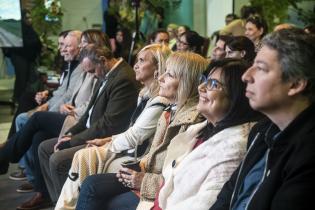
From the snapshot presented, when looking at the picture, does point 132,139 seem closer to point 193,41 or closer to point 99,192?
point 99,192

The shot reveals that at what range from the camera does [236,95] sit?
1.75 m

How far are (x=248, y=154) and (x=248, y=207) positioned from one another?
0.21 metres

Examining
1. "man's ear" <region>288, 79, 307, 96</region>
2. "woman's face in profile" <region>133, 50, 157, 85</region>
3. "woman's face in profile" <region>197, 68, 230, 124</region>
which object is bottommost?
"woman's face in profile" <region>133, 50, 157, 85</region>

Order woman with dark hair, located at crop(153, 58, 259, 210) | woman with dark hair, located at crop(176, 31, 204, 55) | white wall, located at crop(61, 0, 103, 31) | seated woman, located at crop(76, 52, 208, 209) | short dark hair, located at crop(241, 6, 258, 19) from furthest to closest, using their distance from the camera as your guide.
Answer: white wall, located at crop(61, 0, 103, 31) → short dark hair, located at crop(241, 6, 258, 19) → woman with dark hair, located at crop(176, 31, 204, 55) → seated woman, located at crop(76, 52, 208, 209) → woman with dark hair, located at crop(153, 58, 259, 210)

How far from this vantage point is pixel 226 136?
1714 millimetres

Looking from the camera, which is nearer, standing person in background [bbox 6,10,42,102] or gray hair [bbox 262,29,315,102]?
gray hair [bbox 262,29,315,102]

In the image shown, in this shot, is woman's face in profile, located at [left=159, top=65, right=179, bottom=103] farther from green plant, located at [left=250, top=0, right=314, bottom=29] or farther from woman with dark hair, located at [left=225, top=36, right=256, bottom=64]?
green plant, located at [left=250, top=0, right=314, bottom=29]

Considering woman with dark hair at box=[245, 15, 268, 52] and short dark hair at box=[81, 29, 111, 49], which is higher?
short dark hair at box=[81, 29, 111, 49]

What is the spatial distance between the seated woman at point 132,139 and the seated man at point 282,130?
39.4 inches

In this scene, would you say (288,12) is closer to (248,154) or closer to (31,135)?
(31,135)

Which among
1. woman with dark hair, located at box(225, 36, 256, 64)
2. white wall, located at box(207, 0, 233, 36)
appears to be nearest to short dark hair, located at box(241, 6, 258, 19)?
white wall, located at box(207, 0, 233, 36)

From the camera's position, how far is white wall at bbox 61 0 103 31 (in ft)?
23.2

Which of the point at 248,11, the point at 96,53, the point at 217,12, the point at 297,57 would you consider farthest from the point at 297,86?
the point at 217,12

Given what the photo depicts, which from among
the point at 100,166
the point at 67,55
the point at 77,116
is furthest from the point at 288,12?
the point at 100,166
